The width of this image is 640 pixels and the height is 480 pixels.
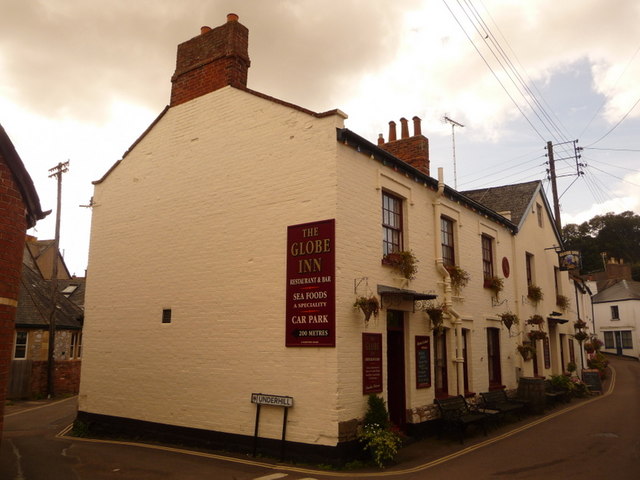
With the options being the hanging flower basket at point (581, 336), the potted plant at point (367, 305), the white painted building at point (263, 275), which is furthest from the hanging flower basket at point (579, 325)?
the potted plant at point (367, 305)

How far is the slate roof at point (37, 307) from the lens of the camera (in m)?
26.2

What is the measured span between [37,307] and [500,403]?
77.6ft

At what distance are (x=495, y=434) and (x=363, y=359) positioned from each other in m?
5.22

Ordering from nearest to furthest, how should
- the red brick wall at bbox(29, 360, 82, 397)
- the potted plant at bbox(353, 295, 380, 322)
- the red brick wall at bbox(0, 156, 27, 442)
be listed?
the red brick wall at bbox(0, 156, 27, 442)
the potted plant at bbox(353, 295, 380, 322)
the red brick wall at bbox(29, 360, 82, 397)

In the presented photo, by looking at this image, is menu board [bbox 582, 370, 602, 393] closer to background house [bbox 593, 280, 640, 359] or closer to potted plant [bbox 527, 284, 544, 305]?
potted plant [bbox 527, 284, 544, 305]

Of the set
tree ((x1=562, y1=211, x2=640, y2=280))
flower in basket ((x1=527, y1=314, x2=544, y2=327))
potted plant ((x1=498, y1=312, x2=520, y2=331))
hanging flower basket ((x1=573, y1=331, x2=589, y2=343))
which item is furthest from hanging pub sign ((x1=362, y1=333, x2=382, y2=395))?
tree ((x1=562, y1=211, x2=640, y2=280))

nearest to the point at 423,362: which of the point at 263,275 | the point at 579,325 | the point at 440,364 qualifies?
the point at 440,364

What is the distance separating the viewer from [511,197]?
23.0m

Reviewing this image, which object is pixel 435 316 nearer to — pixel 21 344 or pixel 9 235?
pixel 9 235

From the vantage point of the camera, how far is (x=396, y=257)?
12.2 m

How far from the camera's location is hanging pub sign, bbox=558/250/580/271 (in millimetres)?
22906

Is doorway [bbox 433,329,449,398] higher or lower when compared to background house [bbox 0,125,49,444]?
lower

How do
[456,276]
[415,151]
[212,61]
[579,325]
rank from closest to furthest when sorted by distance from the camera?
[212,61] → [456,276] → [415,151] → [579,325]

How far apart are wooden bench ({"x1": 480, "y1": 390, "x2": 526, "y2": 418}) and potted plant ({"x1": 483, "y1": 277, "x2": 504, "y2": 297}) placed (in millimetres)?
3295
